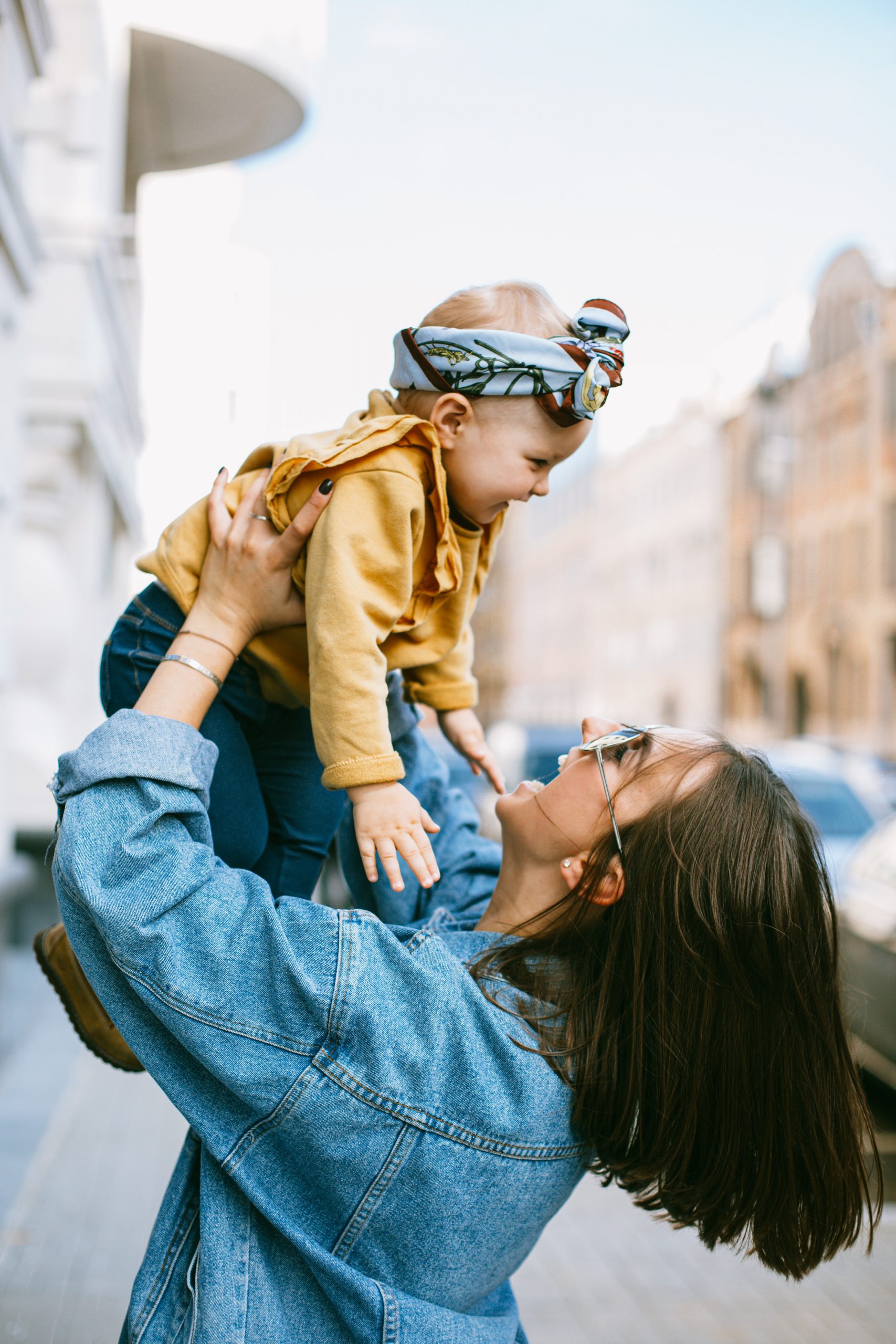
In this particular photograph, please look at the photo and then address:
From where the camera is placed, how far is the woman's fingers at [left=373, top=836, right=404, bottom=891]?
1456mm

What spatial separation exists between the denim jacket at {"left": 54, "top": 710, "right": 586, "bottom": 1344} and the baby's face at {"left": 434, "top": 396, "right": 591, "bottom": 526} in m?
0.59

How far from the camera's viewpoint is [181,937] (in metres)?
1.28

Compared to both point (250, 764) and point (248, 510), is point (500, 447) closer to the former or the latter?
point (248, 510)

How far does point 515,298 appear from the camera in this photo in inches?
67.3

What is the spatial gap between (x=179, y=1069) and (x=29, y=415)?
7537 mm

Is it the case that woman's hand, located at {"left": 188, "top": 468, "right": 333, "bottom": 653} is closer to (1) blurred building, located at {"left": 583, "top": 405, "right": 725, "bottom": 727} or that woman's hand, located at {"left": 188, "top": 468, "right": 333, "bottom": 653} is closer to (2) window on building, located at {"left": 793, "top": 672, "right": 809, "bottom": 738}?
(2) window on building, located at {"left": 793, "top": 672, "right": 809, "bottom": 738}

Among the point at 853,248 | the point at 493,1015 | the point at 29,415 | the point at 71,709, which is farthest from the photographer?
the point at 853,248

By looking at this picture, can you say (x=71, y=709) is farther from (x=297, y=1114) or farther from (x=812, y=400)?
(x=812, y=400)

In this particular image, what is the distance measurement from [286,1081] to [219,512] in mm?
752

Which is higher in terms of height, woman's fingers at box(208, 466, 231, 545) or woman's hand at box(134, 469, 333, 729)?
woman's fingers at box(208, 466, 231, 545)

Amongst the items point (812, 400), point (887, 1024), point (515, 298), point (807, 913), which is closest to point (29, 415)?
point (887, 1024)

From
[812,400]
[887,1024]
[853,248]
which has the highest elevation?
[853,248]

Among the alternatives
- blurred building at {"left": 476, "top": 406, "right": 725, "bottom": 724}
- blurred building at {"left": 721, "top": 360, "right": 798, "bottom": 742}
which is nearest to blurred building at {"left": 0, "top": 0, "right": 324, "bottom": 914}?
blurred building at {"left": 476, "top": 406, "right": 725, "bottom": 724}

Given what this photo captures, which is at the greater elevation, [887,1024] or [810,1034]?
[810,1034]
